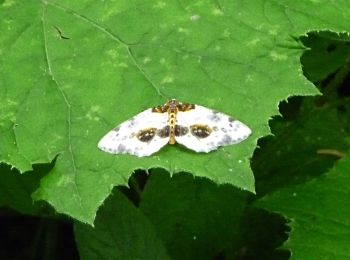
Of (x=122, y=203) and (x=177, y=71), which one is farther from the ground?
(x=177, y=71)

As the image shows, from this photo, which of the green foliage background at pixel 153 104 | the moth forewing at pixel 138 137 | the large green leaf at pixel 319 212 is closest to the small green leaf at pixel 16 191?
the green foliage background at pixel 153 104

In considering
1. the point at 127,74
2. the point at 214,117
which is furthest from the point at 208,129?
the point at 127,74

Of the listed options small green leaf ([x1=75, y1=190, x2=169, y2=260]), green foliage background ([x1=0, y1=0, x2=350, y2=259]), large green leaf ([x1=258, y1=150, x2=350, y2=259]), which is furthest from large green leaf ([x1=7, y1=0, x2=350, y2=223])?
large green leaf ([x1=258, y1=150, x2=350, y2=259])

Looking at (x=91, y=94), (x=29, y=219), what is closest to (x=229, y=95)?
(x=91, y=94)

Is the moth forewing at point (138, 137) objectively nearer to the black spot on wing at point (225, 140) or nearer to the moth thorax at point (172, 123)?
the moth thorax at point (172, 123)

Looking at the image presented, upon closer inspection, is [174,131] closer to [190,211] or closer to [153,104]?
[153,104]

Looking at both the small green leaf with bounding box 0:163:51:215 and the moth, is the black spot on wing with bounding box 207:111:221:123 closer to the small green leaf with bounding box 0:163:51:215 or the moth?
the moth

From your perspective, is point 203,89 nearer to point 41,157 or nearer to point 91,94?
point 91,94
